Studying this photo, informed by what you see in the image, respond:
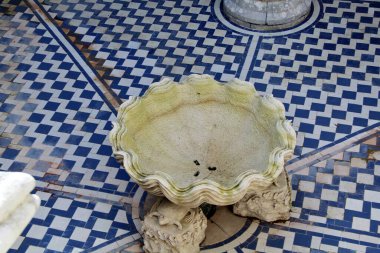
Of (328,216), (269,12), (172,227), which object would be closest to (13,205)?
(172,227)

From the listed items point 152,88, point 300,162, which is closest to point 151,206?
point 152,88

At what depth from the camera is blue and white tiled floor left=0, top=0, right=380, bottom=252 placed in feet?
22.6

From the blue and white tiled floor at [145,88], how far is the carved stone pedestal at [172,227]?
0.34 m

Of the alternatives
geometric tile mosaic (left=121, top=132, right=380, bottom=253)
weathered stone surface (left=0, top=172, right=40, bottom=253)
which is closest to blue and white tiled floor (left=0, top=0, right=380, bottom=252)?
geometric tile mosaic (left=121, top=132, right=380, bottom=253)

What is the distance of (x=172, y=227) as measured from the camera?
20.9 ft

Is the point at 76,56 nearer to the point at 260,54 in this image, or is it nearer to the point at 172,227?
the point at 260,54

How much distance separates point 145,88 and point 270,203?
7.88 ft

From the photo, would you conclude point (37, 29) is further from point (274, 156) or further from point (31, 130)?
A: point (274, 156)

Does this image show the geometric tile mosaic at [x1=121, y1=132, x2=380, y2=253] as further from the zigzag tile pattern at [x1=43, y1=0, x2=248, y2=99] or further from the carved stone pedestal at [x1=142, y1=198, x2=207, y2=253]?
the zigzag tile pattern at [x1=43, y1=0, x2=248, y2=99]

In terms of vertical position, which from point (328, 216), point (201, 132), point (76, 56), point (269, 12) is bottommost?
point (328, 216)

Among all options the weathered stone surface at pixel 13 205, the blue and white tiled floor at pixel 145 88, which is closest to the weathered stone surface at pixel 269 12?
the blue and white tiled floor at pixel 145 88

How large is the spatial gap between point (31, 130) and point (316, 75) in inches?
128

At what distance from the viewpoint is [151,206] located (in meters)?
6.99

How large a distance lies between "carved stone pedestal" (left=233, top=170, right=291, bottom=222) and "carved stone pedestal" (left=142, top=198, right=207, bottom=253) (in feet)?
1.58
